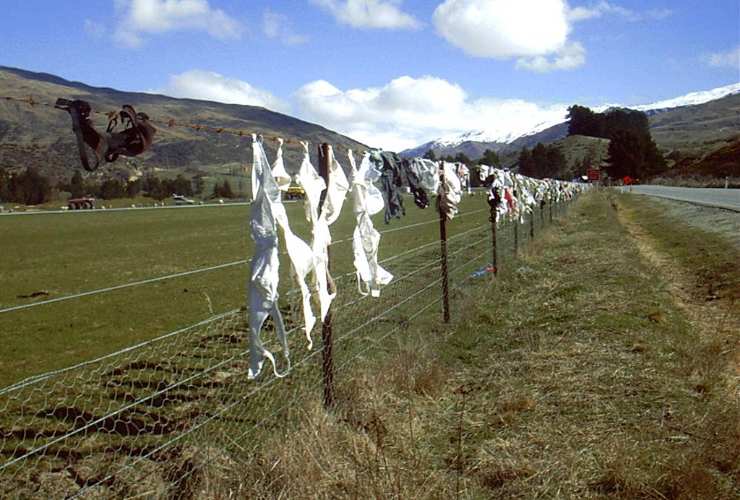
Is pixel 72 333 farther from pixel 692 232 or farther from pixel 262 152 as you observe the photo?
pixel 692 232

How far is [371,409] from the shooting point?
14.0 feet

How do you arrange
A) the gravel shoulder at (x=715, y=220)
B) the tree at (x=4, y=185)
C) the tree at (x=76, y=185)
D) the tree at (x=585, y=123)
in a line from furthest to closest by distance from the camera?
the tree at (x=585, y=123), the gravel shoulder at (x=715, y=220), the tree at (x=76, y=185), the tree at (x=4, y=185)

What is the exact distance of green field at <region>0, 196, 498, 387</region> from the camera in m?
7.41

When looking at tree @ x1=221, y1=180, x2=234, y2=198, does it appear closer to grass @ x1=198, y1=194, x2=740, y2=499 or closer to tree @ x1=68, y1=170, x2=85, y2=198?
tree @ x1=68, y1=170, x2=85, y2=198

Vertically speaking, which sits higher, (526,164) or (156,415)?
(526,164)

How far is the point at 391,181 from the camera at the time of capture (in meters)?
5.67

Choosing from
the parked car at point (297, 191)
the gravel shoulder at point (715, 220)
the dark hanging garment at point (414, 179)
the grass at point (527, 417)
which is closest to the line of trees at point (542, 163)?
the gravel shoulder at point (715, 220)

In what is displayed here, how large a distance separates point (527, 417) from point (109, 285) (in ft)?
35.1

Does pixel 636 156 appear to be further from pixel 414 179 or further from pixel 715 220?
pixel 414 179

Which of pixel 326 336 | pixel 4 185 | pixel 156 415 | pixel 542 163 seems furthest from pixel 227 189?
pixel 542 163

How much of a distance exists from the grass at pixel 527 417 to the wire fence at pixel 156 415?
0.77 feet

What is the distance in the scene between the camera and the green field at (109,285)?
292 inches

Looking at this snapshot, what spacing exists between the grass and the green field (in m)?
1.61

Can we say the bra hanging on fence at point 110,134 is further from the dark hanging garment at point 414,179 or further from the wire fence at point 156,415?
the dark hanging garment at point 414,179
